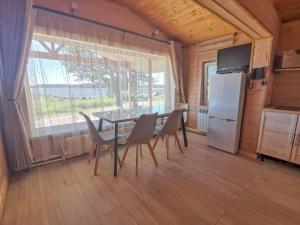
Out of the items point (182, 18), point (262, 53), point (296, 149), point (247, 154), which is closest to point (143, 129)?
point (247, 154)

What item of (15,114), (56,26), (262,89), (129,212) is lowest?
(129,212)

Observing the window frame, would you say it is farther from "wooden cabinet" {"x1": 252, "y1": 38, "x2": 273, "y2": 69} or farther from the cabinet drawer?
→ the cabinet drawer

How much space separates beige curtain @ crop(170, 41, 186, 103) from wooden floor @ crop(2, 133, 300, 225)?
1999 millimetres

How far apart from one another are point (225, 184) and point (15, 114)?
2.87 m

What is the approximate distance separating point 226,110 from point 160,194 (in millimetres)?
1913

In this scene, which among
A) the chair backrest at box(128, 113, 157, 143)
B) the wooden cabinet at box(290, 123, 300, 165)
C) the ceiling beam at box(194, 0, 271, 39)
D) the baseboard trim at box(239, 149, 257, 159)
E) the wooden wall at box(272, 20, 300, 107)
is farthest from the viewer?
the baseboard trim at box(239, 149, 257, 159)

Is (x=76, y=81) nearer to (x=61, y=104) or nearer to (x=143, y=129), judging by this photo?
(x=61, y=104)

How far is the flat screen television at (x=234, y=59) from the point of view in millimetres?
2876

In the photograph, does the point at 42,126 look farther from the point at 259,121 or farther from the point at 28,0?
the point at 259,121

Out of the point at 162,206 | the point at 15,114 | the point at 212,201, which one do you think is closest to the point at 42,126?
the point at 15,114

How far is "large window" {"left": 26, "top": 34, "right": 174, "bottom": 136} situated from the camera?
2.25m

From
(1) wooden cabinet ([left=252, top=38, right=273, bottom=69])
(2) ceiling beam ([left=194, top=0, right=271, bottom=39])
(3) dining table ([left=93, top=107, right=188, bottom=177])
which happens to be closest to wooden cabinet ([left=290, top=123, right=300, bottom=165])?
(1) wooden cabinet ([left=252, top=38, right=273, bottom=69])

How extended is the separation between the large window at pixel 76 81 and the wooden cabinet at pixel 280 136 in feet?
7.58

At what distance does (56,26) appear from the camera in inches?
90.4
